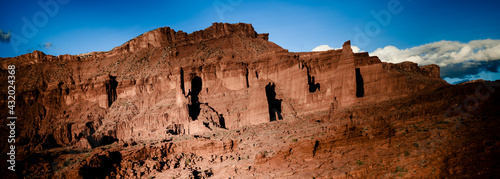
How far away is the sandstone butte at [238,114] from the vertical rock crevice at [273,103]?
0.30 metres

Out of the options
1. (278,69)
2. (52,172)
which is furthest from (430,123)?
(278,69)

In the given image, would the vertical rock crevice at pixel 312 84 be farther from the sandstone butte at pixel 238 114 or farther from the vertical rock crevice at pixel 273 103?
the vertical rock crevice at pixel 273 103

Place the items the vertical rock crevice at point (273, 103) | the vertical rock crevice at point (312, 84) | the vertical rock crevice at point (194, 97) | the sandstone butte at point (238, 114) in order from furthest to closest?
1. the vertical rock crevice at point (194, 97)
2. the vertical rock crevice at point (312, 84)
3. the vertical rock crevice at point (273, 103)
4. the sandstone butte at point (238, 114)

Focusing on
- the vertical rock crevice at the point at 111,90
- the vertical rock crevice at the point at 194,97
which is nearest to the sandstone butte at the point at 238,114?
the vertical rock crevice at the point at 194,97

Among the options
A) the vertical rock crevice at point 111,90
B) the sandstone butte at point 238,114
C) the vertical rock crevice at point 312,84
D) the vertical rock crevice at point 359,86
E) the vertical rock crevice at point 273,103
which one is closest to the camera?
the sandstone butte at point 238,114

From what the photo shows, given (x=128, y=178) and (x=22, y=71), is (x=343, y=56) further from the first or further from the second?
(x=22, y=71)

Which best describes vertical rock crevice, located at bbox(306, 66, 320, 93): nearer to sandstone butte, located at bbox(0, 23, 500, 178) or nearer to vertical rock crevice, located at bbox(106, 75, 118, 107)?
sandstone butte, located at bbox(0, 23, 500, 178)

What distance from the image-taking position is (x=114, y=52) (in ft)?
389

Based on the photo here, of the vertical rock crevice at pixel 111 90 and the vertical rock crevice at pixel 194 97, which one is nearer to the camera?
the vertical rock crevice at pixel 194 97

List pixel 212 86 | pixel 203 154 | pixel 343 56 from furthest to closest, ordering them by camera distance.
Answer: pixel 212 86 < pixel 343 56 < pixel 203 154

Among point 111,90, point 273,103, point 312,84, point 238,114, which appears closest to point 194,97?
point 238,114

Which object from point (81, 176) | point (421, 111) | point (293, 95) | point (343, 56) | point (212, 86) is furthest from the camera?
point (212, 86)

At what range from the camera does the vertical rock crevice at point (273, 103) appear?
223 ft

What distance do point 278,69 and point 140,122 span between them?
37587 millimetres
